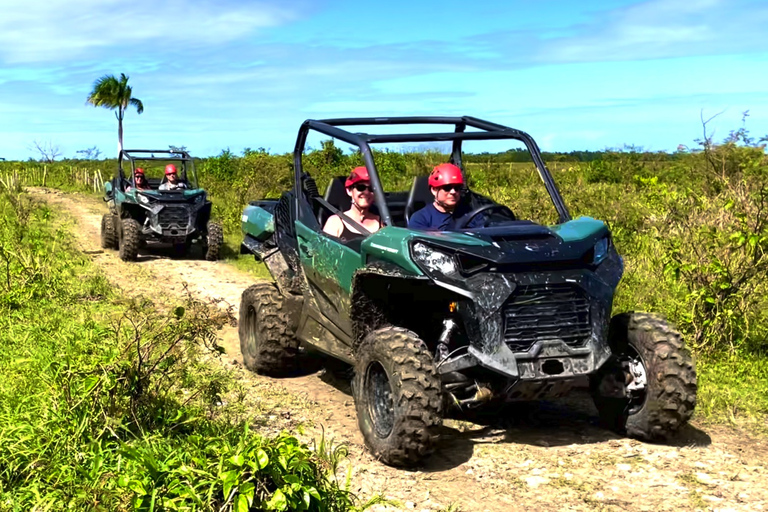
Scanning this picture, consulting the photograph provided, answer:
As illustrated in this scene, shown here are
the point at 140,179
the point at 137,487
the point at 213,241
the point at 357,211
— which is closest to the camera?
the point at 137,487

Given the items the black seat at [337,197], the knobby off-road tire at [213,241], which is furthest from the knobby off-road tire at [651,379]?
the knobby off-road tire at [213,241]

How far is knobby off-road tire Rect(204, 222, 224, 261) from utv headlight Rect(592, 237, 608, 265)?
902 centimetres

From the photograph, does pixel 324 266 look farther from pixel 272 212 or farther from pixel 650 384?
pixel 650 384

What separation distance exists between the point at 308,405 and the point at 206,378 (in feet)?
2.85

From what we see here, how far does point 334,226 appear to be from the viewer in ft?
19.5

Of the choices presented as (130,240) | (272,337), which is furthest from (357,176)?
(130,240)

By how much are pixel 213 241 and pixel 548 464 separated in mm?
9315

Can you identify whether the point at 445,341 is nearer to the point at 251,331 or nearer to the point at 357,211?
the point at 357,211

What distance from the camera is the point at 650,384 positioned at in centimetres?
485

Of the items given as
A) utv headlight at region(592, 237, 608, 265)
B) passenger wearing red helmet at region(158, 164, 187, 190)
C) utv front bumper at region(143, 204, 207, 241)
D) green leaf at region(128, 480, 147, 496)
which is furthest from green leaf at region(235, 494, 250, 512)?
passenger wearing red helmet at region(158, 164, 187, 190)

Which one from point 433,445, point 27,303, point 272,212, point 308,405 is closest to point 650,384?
point 433,445

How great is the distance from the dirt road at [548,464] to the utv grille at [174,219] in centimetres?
766

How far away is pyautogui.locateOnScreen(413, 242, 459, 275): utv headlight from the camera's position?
181 inches

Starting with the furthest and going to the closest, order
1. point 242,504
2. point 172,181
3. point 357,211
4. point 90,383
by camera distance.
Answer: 1. point 172,181
2. point 357,211
3. point 90,383
4. point 242,504
